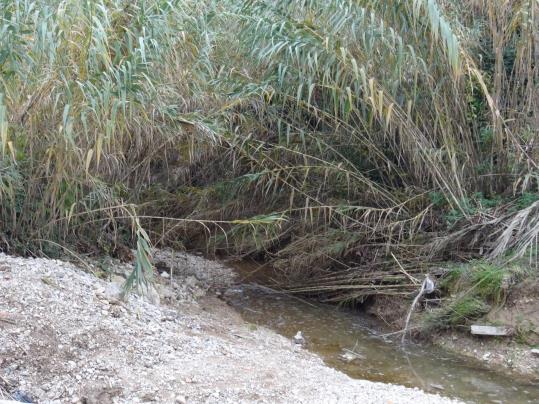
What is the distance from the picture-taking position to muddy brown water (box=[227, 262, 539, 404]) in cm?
435

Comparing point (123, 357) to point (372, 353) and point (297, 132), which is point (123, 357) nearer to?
point (372, 353)

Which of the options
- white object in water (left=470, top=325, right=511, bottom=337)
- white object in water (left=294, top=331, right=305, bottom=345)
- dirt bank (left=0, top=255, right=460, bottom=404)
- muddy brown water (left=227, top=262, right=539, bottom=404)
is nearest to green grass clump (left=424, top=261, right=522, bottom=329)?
white object in water (left=470, top=325, right=511, bottom=337)

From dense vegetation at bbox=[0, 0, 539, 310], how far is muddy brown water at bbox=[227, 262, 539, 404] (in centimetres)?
31

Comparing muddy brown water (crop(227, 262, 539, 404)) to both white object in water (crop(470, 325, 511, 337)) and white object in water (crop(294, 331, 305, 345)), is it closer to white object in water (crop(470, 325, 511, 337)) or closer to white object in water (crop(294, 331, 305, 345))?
white object in water (crop(294, 331, 305, 345))

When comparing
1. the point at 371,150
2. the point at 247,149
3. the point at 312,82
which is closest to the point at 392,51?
the point at 312,82

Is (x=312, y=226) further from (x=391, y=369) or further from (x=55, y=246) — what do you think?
(x=55, y=246)

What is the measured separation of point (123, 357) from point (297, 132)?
3033 millimetres

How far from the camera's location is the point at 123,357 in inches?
145

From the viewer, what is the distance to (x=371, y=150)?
5.98 m

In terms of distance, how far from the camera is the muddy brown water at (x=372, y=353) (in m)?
4.35

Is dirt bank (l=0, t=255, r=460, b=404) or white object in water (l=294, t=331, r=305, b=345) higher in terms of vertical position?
dirt bank (l=0, t=255, r=460, b=404)

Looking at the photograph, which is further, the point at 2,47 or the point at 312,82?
the point at 312,82

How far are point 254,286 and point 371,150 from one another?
1869mm

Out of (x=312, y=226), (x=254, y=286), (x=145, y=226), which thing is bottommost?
(x=254, y=286)
